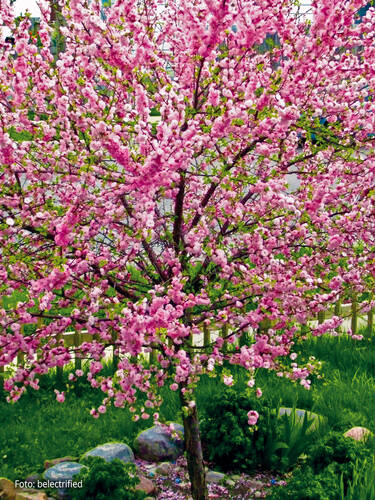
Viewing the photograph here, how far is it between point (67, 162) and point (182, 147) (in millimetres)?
760

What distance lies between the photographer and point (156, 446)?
478cm

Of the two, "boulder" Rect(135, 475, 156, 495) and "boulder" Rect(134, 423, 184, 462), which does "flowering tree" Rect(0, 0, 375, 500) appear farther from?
"boulder" Rect(134, 423, 184, 462)

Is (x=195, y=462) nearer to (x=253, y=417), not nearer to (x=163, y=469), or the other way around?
(x=253, y=417)

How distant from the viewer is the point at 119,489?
381 cm

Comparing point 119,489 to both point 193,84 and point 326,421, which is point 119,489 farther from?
point 193,84

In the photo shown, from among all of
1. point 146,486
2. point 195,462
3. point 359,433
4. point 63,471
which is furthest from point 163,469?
point 359,433

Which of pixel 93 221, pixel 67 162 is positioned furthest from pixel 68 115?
pixel 93 221

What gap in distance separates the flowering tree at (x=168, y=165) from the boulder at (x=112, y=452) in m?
0.70

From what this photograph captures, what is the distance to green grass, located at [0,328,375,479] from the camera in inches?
186

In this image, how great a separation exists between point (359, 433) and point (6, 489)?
9.09ft

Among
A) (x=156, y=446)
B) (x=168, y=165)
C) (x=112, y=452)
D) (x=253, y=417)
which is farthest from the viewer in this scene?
(x=156, y=446)

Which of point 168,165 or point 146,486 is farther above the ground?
point 168,165

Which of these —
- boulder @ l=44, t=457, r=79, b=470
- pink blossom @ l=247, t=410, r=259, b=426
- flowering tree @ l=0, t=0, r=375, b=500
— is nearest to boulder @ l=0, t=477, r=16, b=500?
boulder @ l=44, t=457, r=79, b=470

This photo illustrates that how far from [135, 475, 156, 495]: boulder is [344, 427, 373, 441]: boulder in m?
1.61
